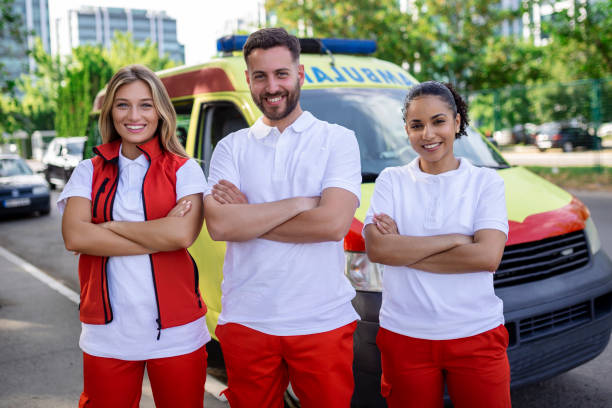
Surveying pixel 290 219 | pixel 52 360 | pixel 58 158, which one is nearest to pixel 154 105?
pixel 290 219

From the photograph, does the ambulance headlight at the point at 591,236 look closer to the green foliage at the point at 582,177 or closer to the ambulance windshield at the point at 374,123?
the ambulance windshield at the point at 374,123

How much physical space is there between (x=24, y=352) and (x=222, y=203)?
322cm

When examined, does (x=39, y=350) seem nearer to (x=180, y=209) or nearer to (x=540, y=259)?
(x=180, y=209)

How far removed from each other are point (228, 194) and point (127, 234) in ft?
1.42

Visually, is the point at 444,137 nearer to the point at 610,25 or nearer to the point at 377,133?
→ the point at 377,133

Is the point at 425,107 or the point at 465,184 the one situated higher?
the point at 425,107

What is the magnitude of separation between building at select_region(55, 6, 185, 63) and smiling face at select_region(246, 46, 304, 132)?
14926cm

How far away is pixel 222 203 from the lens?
246 centimetres

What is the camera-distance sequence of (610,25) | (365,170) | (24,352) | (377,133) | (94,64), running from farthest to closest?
(94,64), (610,25), (24,352), (377,133), (365,170)

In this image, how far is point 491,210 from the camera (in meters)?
2.39

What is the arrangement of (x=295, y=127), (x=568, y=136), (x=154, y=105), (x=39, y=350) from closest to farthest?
(x=295, y=127)
(x=154, y=105)
(x=39, y=350)
(x=568, y=136)

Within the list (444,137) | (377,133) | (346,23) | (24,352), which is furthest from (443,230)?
(346,23)

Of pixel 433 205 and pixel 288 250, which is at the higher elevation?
pixel 433 205

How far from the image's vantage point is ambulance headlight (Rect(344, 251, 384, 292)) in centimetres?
289
